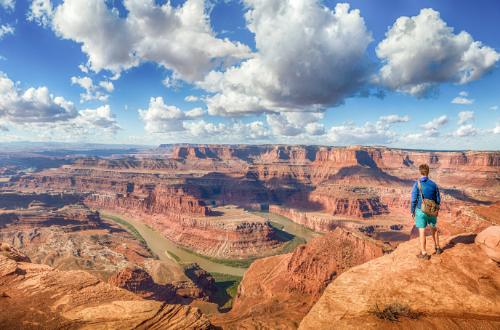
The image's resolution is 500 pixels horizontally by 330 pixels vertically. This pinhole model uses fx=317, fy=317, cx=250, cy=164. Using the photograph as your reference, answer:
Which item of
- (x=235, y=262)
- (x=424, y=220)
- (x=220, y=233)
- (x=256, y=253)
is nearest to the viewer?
(x=424, y=220)

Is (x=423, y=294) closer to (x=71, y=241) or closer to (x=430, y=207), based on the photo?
(x=430, y=207)

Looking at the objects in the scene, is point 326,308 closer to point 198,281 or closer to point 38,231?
point 198,281

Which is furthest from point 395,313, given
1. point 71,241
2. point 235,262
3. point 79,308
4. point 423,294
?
point 71,241

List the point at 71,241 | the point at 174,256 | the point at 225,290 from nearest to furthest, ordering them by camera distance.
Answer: the point at 225,290 < the point at 71,241 < the point at 174,256

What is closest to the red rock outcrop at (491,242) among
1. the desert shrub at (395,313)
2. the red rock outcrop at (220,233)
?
the desert shrub at (395,313)

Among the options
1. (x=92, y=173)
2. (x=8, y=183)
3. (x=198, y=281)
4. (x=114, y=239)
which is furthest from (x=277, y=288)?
(x=8, y=183)
